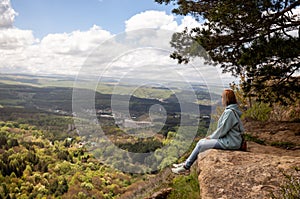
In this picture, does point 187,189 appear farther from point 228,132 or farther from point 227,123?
point 227,123

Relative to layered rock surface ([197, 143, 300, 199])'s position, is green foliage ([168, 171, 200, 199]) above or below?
below

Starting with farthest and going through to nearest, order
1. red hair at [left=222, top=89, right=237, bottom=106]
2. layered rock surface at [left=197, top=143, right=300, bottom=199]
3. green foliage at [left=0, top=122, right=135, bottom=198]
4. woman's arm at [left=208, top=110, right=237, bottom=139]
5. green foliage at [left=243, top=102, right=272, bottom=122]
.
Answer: green foliage at [left=0, top=122, right=135, bottom=198], green foliage at [left=243, top=102, right=272, bottom=122], red hair at [left=222, top=89, right=237, bottom=106], woman's arm at [left=208, top=110, right=237, bottom=139], layered rock surface at [left=197, top=143, right=300, bottom=199]

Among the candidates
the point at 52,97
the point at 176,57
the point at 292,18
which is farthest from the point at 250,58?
the point at 52,97

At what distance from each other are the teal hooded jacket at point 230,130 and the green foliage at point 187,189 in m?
0.76

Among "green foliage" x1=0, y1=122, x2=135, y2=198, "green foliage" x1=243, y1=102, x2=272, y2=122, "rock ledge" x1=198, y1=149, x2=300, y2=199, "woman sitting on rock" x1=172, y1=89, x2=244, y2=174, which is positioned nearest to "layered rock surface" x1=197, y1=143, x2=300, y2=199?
"rock ledge" x1=198, y1=149, x2=300, y2=199

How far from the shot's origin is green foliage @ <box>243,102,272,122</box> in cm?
1123

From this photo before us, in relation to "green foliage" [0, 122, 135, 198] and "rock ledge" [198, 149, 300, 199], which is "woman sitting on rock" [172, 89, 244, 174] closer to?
"rock ledge" [198, 149, 300, 199]

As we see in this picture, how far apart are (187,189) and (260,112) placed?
27.2 ft

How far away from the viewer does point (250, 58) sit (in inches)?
238

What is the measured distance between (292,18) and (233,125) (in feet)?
13.2

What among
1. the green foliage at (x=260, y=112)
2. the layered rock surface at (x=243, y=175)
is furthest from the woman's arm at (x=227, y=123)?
the green foliage at (x=260, y=112)

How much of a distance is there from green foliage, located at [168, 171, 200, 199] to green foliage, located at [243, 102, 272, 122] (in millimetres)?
7524

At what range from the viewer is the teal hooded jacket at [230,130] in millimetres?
4508

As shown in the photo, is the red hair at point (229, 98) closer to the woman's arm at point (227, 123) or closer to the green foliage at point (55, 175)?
the woman's arm at point (227, 123)
